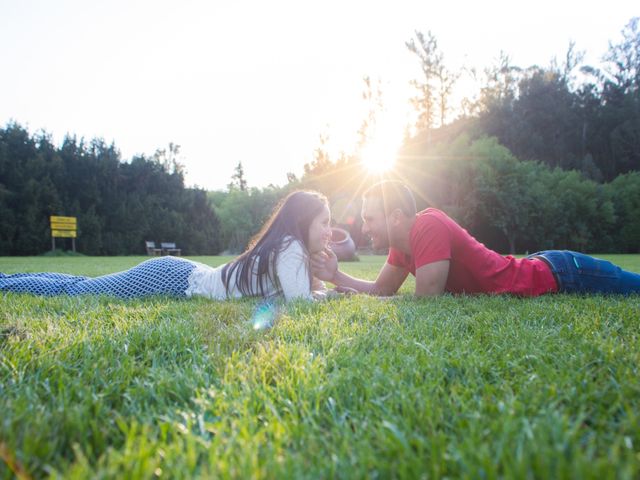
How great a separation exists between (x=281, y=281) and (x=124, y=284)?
1474 millimetres

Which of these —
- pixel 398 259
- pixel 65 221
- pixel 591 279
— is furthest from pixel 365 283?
pixel 65 221

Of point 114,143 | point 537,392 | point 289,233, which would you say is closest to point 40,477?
point 537,392

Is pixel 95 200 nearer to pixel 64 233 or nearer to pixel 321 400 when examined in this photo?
pixel 64 233

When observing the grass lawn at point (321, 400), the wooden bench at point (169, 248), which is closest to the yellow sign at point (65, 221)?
the wooden bench at point (169, 248)

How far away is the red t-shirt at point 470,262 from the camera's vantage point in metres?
3.25

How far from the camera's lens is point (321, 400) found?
45.2 inches

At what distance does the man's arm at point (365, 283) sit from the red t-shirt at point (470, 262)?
586 mm

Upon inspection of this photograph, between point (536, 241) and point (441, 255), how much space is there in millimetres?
29373

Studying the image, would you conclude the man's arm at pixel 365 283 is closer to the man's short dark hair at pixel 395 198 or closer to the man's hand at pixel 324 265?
the man's hand at pixel 324 265

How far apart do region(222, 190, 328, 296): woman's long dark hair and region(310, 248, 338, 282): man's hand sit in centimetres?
37

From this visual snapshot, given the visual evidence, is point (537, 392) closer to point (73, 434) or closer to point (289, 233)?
point (73, 434)

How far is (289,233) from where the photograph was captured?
11.3 feet

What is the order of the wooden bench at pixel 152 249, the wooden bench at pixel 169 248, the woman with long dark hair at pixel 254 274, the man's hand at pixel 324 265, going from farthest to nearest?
the wooden bench at pixel 169 248 < the wooden bench at pixel 152 249 < the man's hand at pixel 324 265 < the woman with long dark hair at pixel 254 274

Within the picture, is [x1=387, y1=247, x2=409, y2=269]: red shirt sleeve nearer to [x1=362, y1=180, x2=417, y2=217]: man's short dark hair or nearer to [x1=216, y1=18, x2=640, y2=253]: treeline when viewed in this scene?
[x1=362, y1=180, x2=417, y2=217]: man's short dark hair
